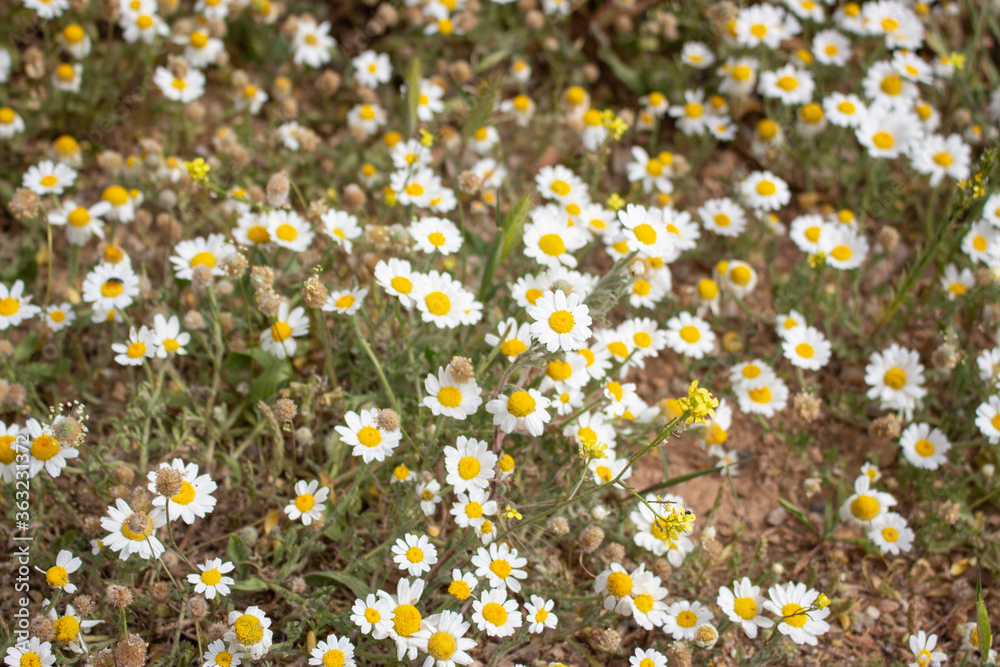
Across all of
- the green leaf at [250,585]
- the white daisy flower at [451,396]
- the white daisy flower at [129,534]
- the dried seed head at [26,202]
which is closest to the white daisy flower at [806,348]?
the white daisy flower at [451,396]

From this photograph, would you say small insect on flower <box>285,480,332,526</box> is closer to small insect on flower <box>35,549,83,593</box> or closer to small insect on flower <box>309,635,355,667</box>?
small insect on flower <box>309,635,355,667</box>

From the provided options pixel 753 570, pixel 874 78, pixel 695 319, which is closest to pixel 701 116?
pixel 874 78

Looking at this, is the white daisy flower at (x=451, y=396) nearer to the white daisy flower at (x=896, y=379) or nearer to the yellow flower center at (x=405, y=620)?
the yellow flower center at (x=405, y=620)

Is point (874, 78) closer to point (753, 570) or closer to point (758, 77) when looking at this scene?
point (758, 77)

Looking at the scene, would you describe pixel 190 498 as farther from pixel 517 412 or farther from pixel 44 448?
pixel 517 412

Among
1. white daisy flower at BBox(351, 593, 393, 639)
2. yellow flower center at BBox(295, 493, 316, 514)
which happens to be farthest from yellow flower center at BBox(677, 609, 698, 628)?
yellow flower center at BBox(295, 493, 316, 514)

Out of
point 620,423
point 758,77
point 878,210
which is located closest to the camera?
point 620,423
